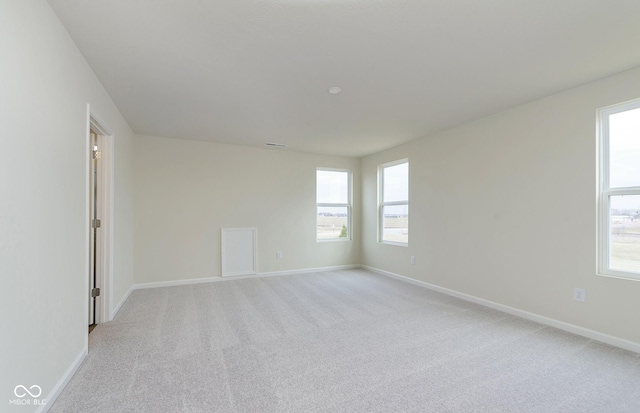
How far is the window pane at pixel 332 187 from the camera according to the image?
19.1 feet

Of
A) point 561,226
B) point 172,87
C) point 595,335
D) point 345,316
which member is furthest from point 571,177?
point 172,87

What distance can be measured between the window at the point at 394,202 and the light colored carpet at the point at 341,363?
5.77ft

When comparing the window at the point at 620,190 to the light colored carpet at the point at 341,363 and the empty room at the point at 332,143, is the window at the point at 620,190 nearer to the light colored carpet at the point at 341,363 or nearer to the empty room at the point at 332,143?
the empty room at the point at 332,143

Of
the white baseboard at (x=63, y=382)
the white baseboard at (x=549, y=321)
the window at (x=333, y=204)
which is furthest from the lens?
the window at (x=333, y=204)

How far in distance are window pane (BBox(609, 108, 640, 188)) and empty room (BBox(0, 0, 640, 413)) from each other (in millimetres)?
12

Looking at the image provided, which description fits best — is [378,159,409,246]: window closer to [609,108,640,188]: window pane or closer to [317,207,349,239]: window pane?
[317,207,349,239]: window pane

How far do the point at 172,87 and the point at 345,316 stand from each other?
3.03 metres

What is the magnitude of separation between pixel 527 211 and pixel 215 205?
177 inches

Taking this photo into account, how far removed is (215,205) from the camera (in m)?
4.86

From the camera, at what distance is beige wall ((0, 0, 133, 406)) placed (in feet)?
4.32

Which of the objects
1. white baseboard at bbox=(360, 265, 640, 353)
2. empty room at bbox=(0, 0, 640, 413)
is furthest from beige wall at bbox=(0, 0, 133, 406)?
white baseboard at bbox=(360, 265, 640, 353)

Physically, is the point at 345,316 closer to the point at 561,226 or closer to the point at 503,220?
the point at 503,220
